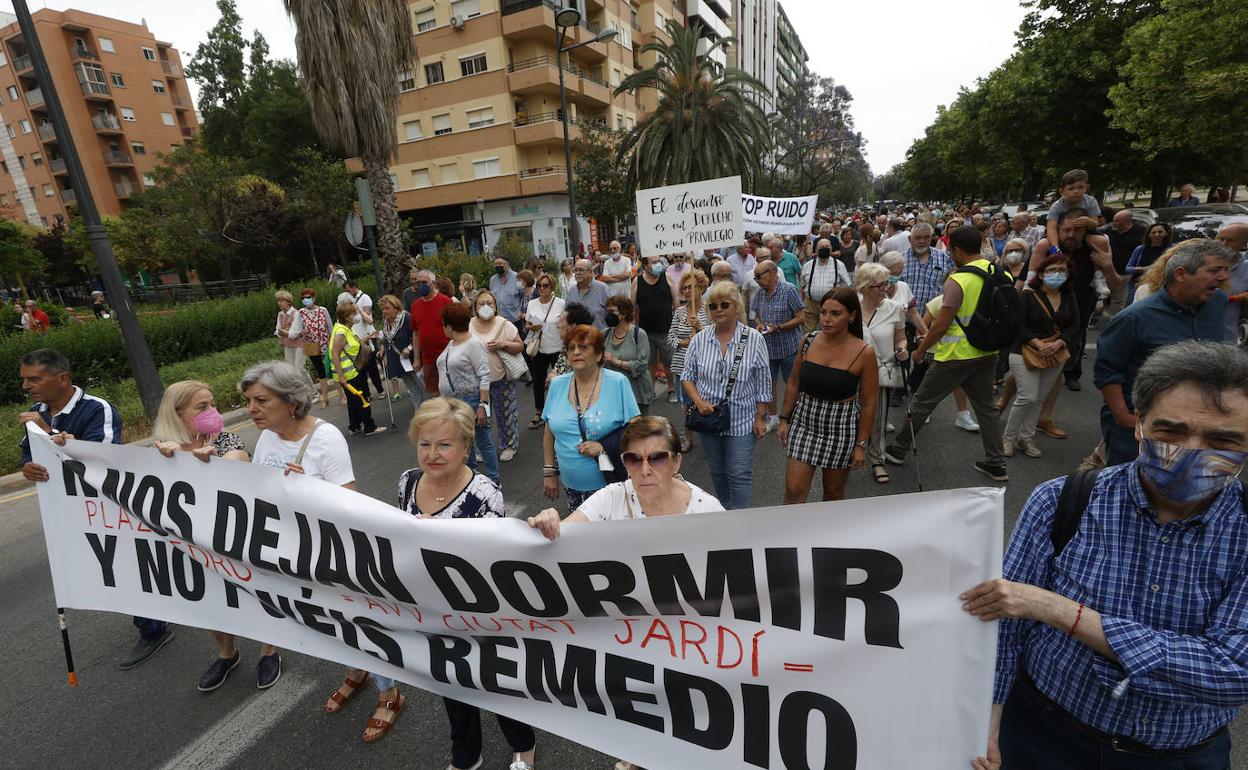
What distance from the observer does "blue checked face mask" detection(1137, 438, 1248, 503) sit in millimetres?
1277

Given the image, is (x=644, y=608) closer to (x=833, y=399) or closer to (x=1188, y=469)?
(x=1188, y=469)

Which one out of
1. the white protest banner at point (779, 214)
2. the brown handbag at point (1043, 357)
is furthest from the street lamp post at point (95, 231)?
the brown handbag at point (1043, 357)

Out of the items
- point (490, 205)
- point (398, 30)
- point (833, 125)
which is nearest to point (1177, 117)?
point (398, 30)

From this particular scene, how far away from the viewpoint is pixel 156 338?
12578 millimetres

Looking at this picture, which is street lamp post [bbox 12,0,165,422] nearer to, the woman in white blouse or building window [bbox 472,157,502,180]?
the woman in white blouse

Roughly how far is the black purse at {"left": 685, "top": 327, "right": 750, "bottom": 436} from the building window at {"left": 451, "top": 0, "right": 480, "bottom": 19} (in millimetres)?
32921

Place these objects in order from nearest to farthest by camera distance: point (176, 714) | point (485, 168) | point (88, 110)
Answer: point (176, 714)
point (485, 168)
point (88, 110)

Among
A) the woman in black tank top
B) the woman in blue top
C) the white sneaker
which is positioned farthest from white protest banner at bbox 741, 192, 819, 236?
the woman in blue top

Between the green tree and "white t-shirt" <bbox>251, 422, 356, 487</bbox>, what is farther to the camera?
the green tree

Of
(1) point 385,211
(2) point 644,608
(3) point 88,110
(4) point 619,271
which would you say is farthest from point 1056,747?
(3) point 88,110

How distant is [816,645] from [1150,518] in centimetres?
89

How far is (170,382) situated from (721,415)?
11726 mm

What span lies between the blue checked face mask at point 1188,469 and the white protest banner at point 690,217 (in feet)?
20.8

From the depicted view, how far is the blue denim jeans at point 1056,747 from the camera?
1.39 metres
